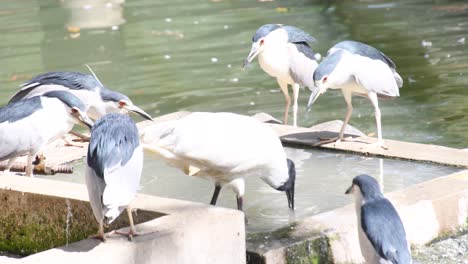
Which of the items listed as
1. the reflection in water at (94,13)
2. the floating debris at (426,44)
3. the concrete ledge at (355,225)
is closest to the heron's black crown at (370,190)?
the concrete ledge at (355,225)

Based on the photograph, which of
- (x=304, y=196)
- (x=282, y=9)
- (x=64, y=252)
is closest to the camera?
(x=64, y=252)

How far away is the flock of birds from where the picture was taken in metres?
5.02

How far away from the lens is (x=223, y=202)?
267 inches

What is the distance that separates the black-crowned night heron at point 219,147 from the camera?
19.4ft

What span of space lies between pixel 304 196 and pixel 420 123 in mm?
3123

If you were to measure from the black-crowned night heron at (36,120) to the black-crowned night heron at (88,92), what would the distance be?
856 mm

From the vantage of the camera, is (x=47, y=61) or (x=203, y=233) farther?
(x=47, y=61)

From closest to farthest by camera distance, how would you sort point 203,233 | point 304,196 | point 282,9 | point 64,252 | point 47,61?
point 64,252, point 203,233, point 304,196, point 47,61, point 282,9

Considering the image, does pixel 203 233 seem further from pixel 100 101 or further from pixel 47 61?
pixel 47 61

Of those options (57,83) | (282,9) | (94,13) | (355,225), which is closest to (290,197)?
(355,225)

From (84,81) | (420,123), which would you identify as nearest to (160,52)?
(420,123)

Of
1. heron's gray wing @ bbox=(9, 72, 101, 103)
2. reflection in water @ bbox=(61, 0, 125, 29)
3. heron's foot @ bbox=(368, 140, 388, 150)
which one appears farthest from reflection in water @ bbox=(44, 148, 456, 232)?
reflection in water @ bbox=(61, 0, 125, 29)

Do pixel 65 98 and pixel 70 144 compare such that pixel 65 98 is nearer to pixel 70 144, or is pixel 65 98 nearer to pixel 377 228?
pixel 70 144

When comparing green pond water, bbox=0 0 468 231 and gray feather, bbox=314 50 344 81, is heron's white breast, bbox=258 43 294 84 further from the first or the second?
gray feather, bbox=314 50 344 81
